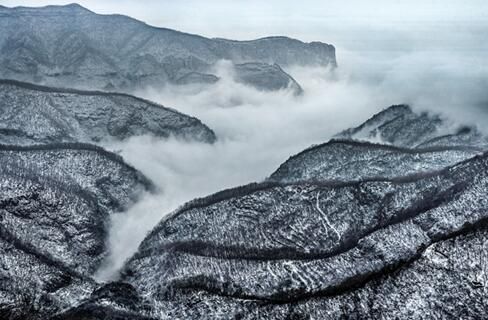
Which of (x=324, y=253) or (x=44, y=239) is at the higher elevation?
(x=44, y=239)

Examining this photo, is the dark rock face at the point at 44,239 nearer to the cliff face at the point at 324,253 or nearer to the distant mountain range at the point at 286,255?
the distant mountain range at the point at 286,255

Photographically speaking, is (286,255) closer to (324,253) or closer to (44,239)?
(324,253)

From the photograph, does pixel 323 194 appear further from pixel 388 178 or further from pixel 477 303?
pixel 477 303

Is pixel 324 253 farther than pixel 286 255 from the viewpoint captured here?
No

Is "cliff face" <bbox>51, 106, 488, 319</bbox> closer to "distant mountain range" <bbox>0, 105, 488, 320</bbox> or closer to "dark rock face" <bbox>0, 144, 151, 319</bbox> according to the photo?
"distant mountain range" <bbox>0, 105, 488, 320</bbox>

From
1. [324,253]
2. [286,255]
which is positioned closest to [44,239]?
[286,255]

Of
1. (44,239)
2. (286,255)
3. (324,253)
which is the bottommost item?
(324,253)
